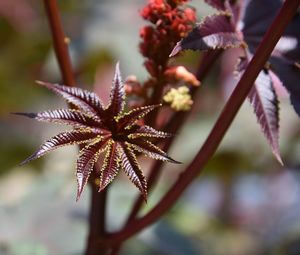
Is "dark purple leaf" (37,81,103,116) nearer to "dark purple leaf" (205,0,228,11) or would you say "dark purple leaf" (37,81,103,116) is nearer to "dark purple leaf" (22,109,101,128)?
"dark purple leaf" (22,109,101,128)

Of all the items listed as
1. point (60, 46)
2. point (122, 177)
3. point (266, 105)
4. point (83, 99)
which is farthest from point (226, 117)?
point (122, 177)

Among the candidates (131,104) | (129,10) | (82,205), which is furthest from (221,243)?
(131,104)

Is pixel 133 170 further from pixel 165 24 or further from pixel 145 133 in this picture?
pixel 165 24

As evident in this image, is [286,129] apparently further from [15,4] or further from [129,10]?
[15,4]

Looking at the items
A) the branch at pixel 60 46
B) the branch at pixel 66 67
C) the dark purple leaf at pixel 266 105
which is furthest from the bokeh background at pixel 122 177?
the dark purple leaf at pixel 266 105

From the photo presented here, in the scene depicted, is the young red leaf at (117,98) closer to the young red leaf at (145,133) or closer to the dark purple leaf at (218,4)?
the young red leaf at (145,133)
